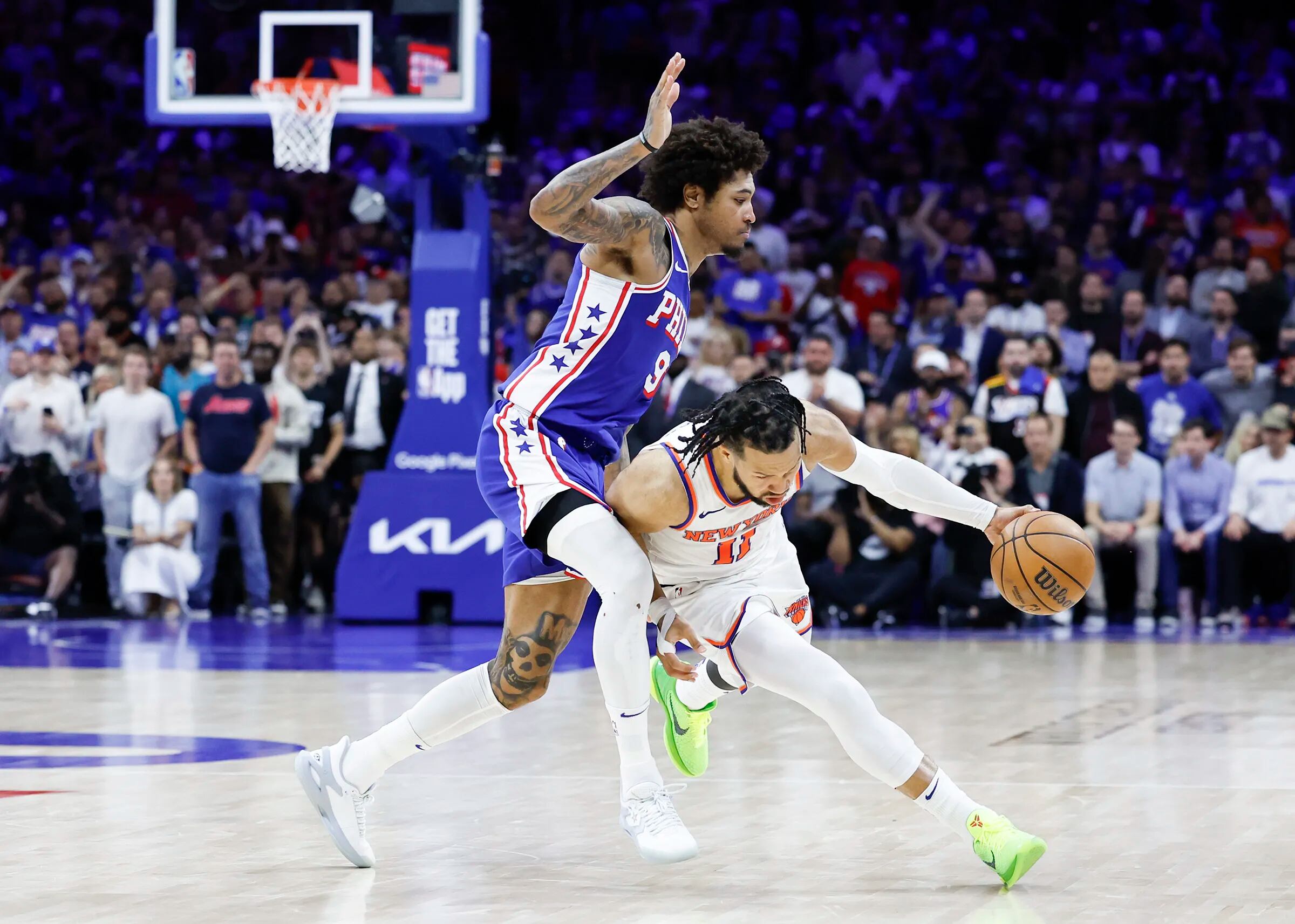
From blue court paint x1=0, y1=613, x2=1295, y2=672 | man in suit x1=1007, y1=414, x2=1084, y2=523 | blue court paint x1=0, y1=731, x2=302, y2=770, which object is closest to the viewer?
blue court paint x1=0, y1=731, x2=302, y2=770

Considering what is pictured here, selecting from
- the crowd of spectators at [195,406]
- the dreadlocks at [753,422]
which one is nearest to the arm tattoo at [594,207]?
the dreadlocks at [753,422]

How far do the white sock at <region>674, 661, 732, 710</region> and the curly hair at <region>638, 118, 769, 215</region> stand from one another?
4.90 ft

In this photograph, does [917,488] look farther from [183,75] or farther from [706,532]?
[183,75]

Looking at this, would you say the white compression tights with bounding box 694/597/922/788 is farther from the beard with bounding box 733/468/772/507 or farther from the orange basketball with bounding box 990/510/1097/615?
the orange basketball with bounding box 990/510/1097/615

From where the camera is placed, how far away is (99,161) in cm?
2006

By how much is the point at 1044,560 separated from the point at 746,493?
859mm

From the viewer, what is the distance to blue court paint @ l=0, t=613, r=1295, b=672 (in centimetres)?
1069

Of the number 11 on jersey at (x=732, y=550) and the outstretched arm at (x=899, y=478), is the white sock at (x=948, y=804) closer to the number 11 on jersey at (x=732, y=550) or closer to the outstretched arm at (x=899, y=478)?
the outstretched arm at (x=899, y=478)

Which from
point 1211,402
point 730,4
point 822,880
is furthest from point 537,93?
point 822,880

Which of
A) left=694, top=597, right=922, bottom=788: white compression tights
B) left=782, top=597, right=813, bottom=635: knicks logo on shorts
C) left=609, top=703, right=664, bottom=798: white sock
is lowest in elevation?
left=609, top=703, right=664, bottom=798: white sock

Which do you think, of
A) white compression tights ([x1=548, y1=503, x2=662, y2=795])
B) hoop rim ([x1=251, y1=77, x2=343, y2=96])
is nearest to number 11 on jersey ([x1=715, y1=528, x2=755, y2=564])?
white compression tights ([x1=548, y1=503, x2=662, y2=795])

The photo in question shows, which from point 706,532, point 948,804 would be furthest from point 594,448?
point 948,804

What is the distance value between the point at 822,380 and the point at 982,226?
4434 millimetres

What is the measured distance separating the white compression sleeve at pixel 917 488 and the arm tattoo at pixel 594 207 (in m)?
0.91
